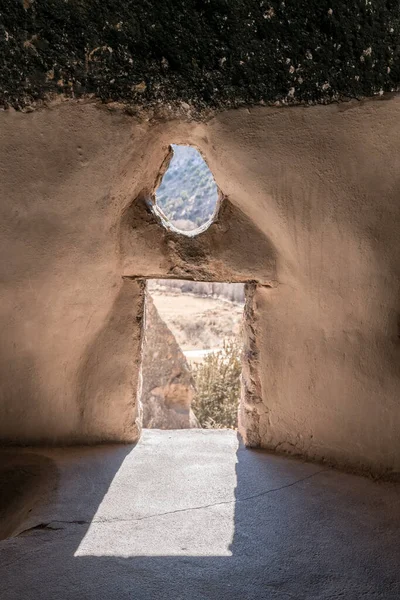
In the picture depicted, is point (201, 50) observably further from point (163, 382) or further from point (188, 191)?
point (188, 191)

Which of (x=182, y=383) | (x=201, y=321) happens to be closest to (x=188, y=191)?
(x=201, y=321)

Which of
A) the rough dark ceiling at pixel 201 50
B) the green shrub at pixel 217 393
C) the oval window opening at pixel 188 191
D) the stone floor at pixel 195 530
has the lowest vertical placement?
the green shrub at pixel 217 393

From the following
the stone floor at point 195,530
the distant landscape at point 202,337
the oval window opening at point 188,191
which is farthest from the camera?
the oval window opening at point 188,191

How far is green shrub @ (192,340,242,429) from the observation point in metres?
6.34

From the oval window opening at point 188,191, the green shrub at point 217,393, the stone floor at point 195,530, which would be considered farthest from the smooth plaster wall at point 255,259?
the oval window opening at point 188,191

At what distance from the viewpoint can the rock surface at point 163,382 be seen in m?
5.20

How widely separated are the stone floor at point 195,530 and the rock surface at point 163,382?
2.72m

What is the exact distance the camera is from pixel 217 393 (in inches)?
260

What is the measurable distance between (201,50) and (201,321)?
36.7ft

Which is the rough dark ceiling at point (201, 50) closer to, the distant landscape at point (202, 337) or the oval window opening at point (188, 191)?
the distant landscape at point (202, 337)

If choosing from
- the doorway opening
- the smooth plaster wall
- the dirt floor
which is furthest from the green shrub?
the smooth plaster wall

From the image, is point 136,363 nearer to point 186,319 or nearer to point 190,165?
point 186,319

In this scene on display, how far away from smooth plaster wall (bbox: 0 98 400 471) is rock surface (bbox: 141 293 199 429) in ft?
8.71

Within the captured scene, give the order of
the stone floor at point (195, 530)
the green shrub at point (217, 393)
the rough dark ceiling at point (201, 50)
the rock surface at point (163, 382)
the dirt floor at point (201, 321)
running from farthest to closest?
the dirt floor at point (201, 321) → the green shrub at point (217, 393) → the rock surface at point (163, 382) → the rough dark ceiling at point (201, 50) → the stone floor at point (195, 530)
